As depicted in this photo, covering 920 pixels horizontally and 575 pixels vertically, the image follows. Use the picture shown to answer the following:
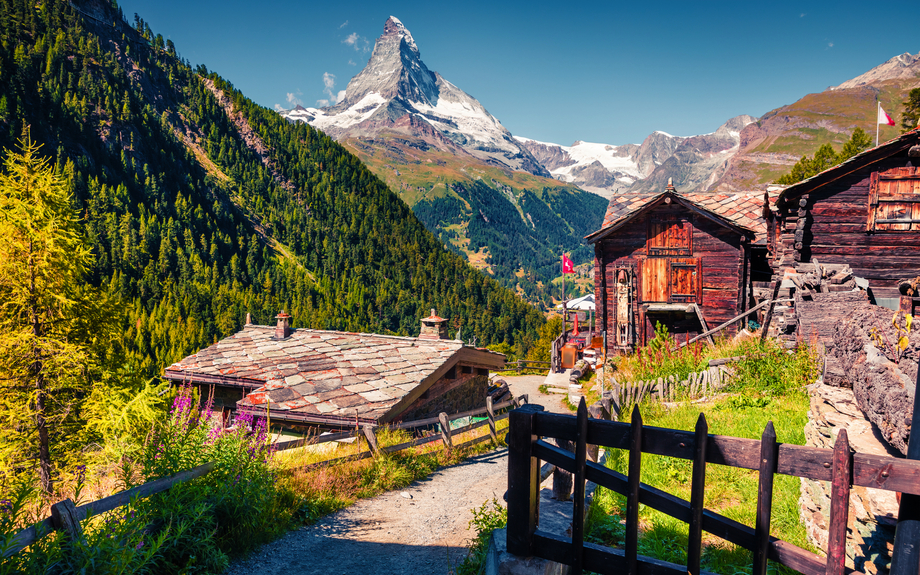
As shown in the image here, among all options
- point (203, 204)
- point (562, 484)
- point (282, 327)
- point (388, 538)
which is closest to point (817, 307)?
point (562, 484)

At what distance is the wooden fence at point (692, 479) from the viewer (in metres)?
2.00

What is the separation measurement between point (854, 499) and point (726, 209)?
19457 mm

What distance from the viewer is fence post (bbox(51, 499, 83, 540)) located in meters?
3.98

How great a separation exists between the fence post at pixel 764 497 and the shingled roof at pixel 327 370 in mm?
9805

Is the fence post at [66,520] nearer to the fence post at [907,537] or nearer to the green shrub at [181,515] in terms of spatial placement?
the green shrub at [181,515]

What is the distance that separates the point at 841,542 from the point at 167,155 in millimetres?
125263

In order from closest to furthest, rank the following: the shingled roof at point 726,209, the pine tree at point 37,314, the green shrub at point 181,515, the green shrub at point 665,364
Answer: the green shrub at point 181,515 < the pine tree at point 37,314 < the green shrub at point 665,364 < the shingled roof at point 726,209

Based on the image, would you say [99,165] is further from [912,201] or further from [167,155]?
[912,201]

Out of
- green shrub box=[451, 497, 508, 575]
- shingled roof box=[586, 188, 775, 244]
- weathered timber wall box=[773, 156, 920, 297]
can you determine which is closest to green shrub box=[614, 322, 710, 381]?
weathered timber wall box=[773, 156, 920, 297]

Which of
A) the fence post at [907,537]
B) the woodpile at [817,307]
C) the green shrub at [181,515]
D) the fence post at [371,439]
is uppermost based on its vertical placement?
the woodpile at [817,307]

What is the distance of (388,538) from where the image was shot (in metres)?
7.01

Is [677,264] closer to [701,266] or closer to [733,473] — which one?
[701,266]

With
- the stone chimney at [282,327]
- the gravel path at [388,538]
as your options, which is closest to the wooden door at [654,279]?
the gravel path at [388,538]

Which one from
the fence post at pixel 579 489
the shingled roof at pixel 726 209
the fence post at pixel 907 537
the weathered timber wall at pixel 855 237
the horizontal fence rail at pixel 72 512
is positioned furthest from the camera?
the shingled roof at pixel 726 209
